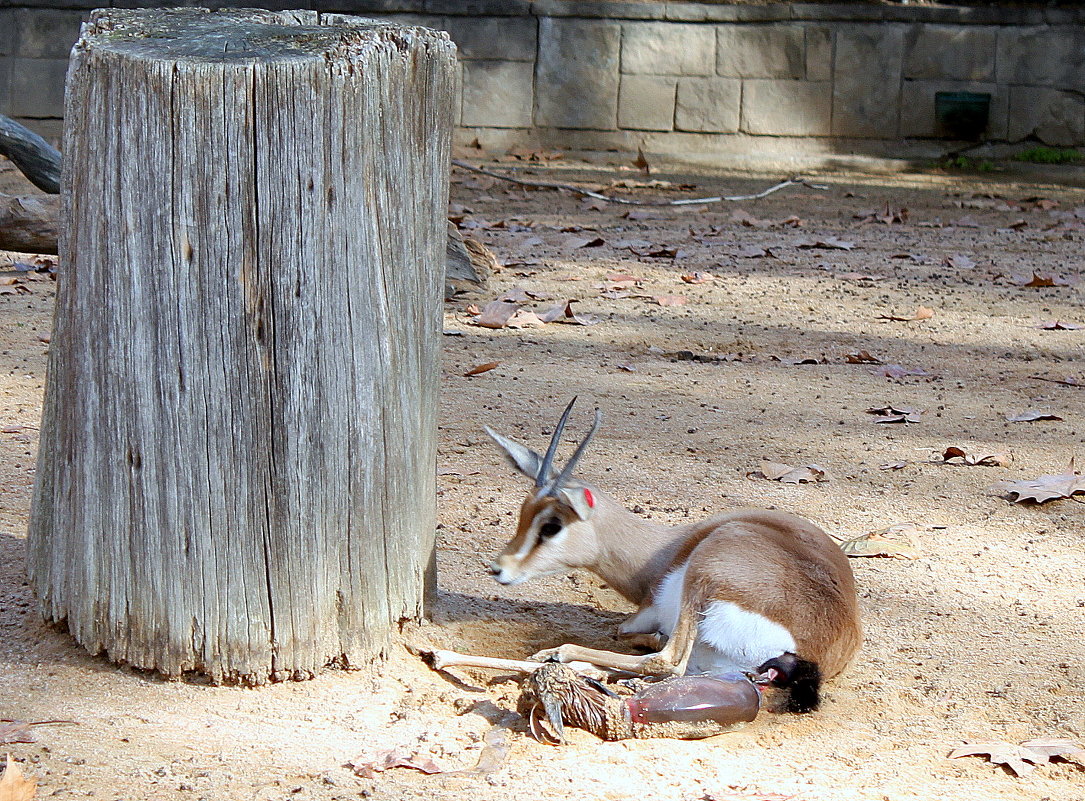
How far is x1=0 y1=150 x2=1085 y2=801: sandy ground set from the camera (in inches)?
91.6

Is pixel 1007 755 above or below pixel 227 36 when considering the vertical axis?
below

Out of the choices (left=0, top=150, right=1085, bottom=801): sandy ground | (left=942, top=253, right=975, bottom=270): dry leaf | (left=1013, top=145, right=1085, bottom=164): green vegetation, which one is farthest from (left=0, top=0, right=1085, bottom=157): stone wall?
(left=942, top=253, right=975, bottom=270): dry leaf

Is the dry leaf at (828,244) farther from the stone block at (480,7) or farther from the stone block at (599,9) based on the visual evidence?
the stone block at (480,7)

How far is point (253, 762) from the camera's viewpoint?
7.43ft

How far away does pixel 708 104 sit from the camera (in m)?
11.0

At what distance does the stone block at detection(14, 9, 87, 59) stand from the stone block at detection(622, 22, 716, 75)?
461 cm

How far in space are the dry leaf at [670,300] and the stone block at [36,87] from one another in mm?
6483

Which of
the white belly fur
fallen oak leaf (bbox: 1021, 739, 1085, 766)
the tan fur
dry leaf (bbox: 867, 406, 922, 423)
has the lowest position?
fallen oak leaf (bbox: 1021, 739, 1085, 766)

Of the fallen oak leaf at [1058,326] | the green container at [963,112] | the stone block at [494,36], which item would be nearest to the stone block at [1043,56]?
the green container at [963,112]

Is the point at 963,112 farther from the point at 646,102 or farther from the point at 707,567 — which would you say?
the point at 707,567

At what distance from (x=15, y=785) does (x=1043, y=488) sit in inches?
120

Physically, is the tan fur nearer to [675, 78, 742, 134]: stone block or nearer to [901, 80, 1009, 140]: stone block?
[675, 78, 742, 134]: stone block

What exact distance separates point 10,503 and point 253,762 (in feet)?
5.21

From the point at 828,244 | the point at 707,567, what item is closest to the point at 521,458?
the point at 707,567
